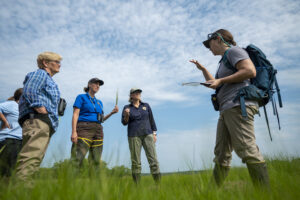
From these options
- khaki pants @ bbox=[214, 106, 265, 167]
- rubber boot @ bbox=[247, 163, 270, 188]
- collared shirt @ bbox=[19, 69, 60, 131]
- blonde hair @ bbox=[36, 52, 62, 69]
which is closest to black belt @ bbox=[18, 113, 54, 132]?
collared shirt @ bbox=[19, 69, 60, 131]

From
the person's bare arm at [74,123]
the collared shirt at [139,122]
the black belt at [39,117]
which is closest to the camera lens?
the black belt at [39,117]

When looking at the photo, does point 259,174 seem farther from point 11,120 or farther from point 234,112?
point 11,120

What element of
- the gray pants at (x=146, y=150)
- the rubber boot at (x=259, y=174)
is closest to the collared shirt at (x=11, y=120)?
the gray pants at (x=146, y=150)

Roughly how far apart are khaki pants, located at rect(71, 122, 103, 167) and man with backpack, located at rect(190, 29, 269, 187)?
2368mm

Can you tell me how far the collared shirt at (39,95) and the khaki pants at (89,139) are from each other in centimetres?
126

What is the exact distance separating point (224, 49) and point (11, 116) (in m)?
4.25

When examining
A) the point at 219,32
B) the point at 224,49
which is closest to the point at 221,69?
the point at 224,49

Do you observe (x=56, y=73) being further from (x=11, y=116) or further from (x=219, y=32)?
(x=219, y=32)

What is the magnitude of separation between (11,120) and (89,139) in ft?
5.48

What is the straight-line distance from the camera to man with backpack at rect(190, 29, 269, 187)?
233 cm

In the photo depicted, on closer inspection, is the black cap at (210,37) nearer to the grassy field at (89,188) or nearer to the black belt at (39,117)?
the grassy field at (89,188)

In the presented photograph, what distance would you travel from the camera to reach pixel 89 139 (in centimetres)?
412

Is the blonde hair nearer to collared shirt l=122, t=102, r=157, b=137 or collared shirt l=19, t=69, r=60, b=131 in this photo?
collared shirt l=19, t=69, r=60, b=131

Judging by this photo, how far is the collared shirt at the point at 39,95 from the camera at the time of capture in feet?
8.59
